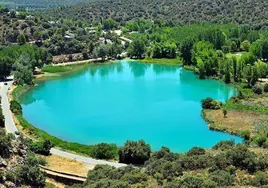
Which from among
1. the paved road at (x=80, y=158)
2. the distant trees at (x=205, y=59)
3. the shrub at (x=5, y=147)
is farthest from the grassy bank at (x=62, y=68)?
the shrub at (x=5, y=147)

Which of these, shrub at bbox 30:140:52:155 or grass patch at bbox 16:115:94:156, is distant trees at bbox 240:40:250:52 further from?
shrub at bbox 30:140:52:155

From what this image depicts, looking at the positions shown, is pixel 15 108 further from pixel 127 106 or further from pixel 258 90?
pixel 258 90

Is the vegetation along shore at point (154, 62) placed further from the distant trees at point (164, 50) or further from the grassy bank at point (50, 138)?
the distant trees at point (164, 50)

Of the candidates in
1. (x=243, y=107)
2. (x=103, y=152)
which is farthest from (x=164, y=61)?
(x=103, y=152)

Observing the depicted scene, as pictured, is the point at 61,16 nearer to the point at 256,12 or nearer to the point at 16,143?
the point at 256,12

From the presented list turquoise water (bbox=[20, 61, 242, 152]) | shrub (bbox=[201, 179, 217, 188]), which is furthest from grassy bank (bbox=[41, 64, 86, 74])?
shrub (bbox=[201, 179, 217, 188])

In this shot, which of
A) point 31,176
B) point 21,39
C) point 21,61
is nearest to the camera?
point 31,176
